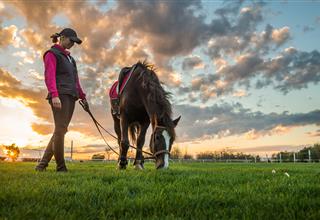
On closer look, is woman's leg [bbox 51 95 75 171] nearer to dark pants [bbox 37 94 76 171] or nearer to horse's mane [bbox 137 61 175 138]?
dark pants [bbox 37 94 76 171]

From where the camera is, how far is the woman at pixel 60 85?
24.3 feet

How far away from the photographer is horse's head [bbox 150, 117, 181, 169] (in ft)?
26.8

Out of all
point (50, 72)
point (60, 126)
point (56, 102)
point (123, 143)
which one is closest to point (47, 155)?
point (60, 126)

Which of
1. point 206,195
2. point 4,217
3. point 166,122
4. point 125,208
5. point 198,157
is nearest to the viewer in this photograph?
point 4,217

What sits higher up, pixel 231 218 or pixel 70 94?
pixel 70 94

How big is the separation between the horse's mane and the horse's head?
0.09 meters

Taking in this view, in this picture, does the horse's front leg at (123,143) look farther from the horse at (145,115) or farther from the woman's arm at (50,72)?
the woman's arm at (50,72)

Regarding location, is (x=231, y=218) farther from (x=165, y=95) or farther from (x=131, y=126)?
(x=131, y=126)

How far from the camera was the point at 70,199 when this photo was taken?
11.6ft

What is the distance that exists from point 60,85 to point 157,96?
2.40 metres

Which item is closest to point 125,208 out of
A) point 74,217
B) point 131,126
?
point 74,217

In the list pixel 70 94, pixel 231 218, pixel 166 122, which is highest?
pixel 70 94

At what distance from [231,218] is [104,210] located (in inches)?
44.4

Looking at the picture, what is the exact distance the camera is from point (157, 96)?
872cm
